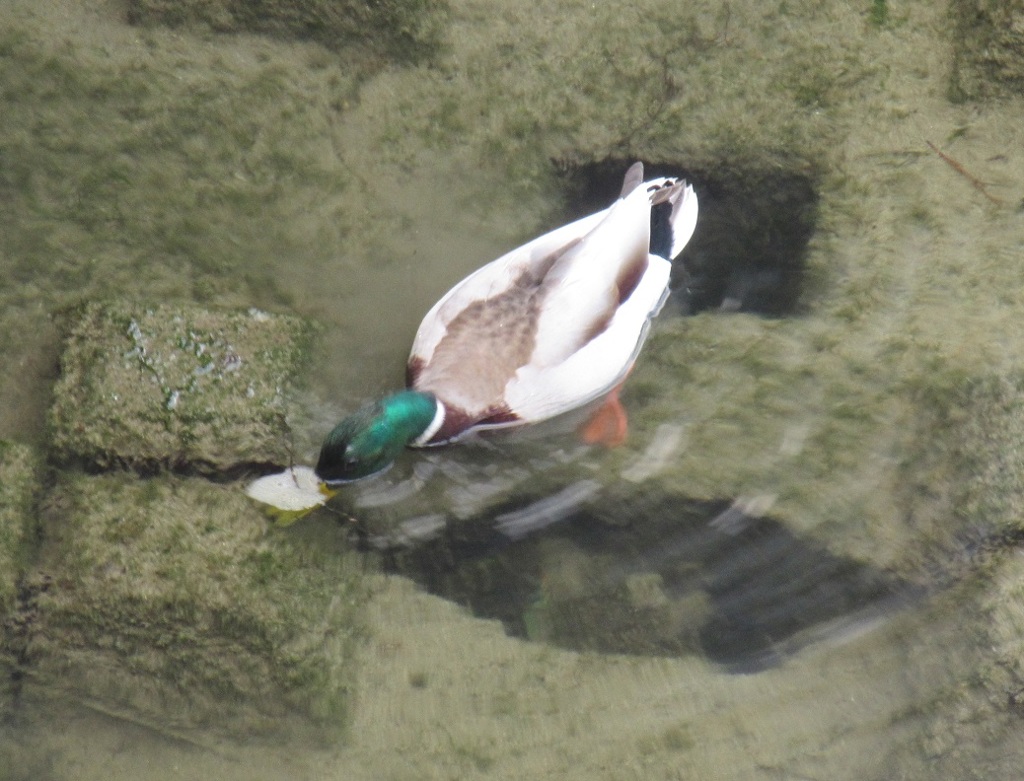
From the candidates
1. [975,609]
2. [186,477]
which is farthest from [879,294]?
[186,477]

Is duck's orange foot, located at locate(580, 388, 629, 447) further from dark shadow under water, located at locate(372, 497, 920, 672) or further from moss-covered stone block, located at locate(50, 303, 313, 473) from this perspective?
moss-covered stone block, located at locate(50, 303, 313, 473)

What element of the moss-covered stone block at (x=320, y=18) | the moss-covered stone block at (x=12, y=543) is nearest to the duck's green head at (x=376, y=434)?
the moss-covered stone block at (x=12, y=543)

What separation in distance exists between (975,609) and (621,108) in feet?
7.15

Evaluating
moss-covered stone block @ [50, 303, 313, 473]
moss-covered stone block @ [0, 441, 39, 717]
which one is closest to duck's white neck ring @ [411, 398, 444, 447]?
moss-covered stone block @ [50, 303, 313, 473]

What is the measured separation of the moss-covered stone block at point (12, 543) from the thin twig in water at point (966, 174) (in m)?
3.35

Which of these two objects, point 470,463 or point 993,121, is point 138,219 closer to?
point 470,463

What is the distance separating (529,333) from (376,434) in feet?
2.04

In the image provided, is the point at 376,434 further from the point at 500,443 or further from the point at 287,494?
the point at 500,443

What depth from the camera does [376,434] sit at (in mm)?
2945

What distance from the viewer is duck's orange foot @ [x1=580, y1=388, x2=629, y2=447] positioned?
3336 mm

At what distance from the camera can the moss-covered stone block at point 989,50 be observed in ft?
11.5

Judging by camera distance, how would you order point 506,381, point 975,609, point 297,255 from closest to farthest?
point 975,609 < point 506,381 < point 297,255

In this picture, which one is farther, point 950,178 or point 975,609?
point 950,178

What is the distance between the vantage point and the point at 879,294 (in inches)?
130
